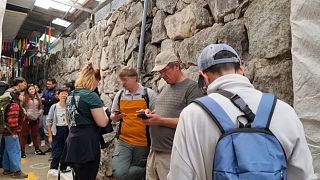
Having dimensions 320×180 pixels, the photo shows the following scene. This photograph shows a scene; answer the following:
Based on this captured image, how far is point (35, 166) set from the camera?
5691 millimetres

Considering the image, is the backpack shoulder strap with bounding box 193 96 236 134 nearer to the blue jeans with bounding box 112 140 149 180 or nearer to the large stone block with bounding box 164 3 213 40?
the large stone block with bounding box 164 3 213 40

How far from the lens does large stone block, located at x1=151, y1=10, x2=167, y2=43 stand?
3.56m

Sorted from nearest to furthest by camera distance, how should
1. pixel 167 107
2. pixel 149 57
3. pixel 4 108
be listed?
pixel 167 107 → pixel 149 57 → pixel 4 108

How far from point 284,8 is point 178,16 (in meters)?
1.43

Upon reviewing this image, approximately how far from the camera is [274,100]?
1.23m

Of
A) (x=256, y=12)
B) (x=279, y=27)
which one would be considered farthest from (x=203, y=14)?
(x=279, y=27)

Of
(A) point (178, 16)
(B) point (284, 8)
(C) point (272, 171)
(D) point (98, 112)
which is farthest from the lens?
(A) point (178, 16)

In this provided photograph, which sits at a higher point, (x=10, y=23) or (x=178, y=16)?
(x=10, y=23)

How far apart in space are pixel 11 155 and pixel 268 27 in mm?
4086

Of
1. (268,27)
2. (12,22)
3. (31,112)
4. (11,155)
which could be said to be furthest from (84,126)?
(12,22)

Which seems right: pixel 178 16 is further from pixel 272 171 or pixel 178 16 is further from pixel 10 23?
pixel 10 23

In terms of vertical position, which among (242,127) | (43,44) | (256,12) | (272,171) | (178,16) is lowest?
(272,171)

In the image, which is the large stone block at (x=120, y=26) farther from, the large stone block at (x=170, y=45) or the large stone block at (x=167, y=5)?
the large stone block at (x=170, y=45)

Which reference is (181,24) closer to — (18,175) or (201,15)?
(201,15)
